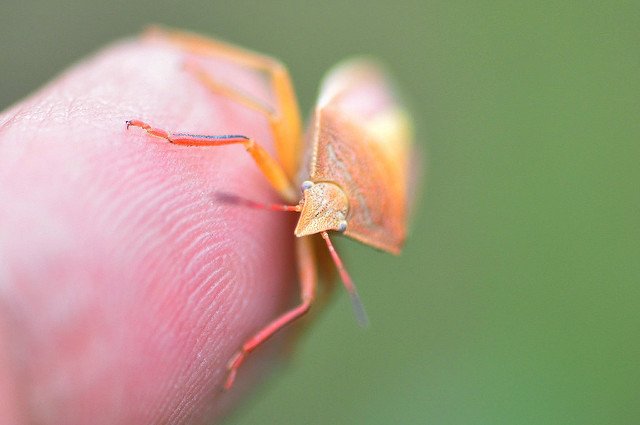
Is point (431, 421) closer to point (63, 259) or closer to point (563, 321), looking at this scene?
point (563, 321)

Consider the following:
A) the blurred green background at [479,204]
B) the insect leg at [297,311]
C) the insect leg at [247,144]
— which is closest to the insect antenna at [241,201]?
the insect leg at [247,144]

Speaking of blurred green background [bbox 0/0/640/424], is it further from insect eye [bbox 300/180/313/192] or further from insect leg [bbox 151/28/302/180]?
insect eye [bbox 300/180/313/192]

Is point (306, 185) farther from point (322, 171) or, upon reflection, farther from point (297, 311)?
point (297, 311)

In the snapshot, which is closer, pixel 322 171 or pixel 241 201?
pixel 241 201

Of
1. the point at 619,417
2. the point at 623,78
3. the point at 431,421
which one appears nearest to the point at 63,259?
the point at 431,421

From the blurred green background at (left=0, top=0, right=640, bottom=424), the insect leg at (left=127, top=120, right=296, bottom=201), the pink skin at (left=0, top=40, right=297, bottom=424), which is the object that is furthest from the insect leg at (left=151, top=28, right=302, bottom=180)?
the blurred green background at (left=0, top=0, right=640, bottom=424)

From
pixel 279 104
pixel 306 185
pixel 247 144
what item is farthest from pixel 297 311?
pixel 279 104
